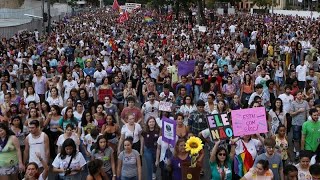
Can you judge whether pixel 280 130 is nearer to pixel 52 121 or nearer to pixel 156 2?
pixel 52 121

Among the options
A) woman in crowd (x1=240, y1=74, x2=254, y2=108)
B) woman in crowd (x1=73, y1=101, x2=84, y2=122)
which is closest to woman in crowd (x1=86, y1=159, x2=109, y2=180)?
woman in crowd (x1=73, y1=101, x2=84, y2=122)

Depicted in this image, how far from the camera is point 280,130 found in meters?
7.84

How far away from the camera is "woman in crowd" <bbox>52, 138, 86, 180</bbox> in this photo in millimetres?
6910

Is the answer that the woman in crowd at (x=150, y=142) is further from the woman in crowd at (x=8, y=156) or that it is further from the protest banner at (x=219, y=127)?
the woman in crowd at (x=8, y=156)

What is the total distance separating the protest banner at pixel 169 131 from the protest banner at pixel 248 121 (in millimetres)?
822

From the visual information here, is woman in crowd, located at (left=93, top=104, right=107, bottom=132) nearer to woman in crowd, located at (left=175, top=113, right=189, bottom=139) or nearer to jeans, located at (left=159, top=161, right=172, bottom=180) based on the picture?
woman in crowd, located at (left=175, top=113, right=189, bottom=139)

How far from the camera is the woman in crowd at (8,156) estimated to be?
723 cm

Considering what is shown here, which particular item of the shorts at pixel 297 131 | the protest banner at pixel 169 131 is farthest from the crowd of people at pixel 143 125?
the protest banner at pixel 169 131

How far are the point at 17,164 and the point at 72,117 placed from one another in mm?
1648

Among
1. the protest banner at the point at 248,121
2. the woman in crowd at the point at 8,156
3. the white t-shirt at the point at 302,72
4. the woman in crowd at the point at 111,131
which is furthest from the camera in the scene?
the white t-shirt at the point at 302,72

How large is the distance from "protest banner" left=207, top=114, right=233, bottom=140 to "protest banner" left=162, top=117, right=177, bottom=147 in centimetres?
50

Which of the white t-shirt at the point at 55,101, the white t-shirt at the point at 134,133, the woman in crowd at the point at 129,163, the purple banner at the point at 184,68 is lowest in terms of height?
the woman in crowd at the point at 129,163

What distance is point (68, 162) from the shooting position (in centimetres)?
692

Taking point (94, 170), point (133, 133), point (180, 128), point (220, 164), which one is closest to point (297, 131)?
point (180, 128)
